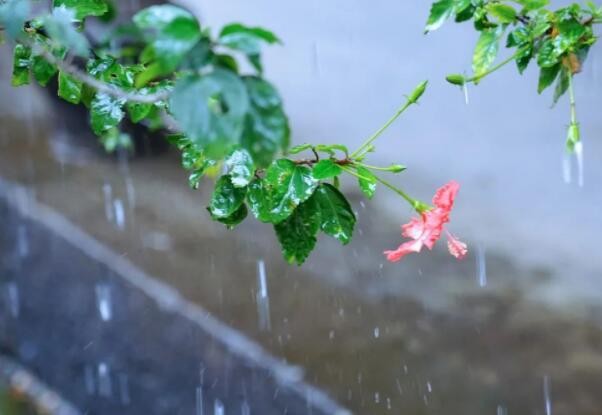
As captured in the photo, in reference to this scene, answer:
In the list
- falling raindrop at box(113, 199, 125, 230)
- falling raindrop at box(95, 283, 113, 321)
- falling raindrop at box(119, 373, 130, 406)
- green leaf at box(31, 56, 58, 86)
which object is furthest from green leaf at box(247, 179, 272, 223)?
falling raindrop at box(113, 199, 125, 230)

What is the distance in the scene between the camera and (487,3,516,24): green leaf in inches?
33.9

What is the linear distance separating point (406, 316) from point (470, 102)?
0.94 m

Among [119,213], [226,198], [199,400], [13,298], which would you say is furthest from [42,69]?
[119,213]

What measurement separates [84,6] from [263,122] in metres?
0.45

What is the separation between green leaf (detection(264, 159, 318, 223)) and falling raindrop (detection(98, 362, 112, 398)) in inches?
71.7

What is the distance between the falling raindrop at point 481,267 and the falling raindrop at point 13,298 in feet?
5.53

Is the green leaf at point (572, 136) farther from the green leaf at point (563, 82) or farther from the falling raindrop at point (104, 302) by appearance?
the falling raindrop at point (104, 302)

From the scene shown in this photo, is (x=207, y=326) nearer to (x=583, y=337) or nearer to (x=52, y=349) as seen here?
(x=52, y=349)

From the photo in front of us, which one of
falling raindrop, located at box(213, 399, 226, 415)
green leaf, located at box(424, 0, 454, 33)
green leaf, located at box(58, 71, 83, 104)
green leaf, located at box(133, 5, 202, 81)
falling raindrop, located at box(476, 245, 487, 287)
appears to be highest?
green leaf, located at box(133, 5, 202, 81)

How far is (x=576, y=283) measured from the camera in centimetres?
246

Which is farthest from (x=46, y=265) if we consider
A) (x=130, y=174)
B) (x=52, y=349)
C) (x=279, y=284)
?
(x=279, y=284)

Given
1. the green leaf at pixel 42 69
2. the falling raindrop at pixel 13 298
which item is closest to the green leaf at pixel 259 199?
the green leaf at pixel 42 69

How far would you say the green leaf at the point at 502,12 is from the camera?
33.9 inches

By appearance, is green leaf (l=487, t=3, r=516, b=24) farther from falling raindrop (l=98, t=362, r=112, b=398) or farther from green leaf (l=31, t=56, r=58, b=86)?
falling raindrop (l=98, t=362, r=112, b=398)
